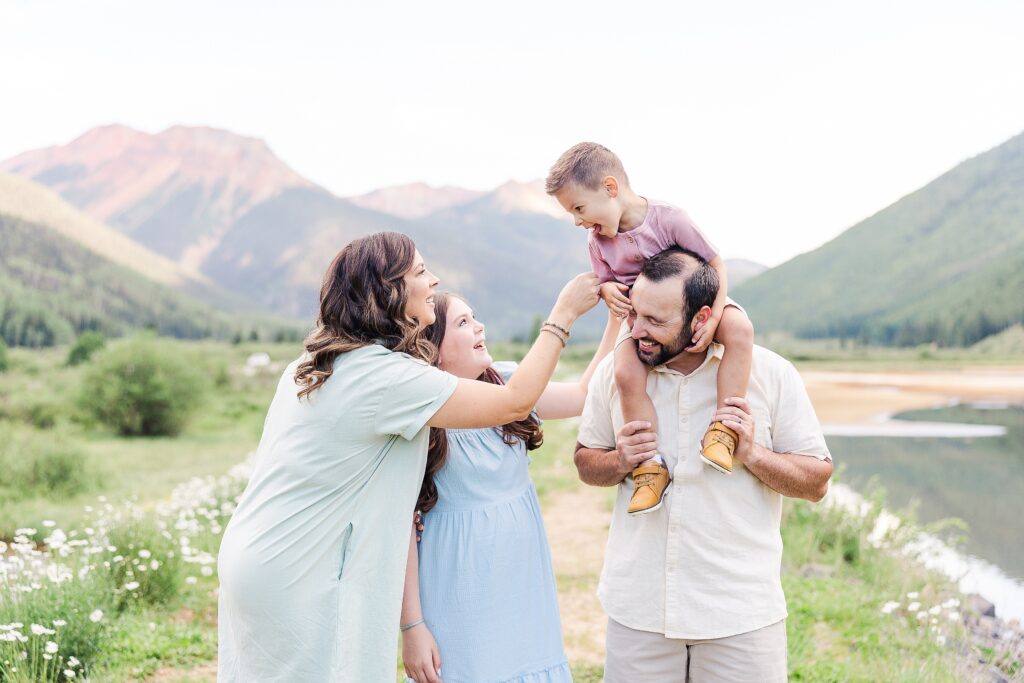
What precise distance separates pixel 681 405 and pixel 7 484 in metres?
13.2

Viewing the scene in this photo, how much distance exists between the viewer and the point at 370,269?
7.30 ft

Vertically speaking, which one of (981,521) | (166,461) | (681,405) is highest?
(681,405)

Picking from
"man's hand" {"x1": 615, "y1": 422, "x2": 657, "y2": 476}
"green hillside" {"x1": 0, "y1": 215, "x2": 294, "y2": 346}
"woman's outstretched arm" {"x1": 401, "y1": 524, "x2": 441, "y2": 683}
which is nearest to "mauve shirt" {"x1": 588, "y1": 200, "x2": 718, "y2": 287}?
"man's hand" {"x1": 615, "y1": 422, "x2": 657, "y2": 476}

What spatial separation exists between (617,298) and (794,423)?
2.31 ft

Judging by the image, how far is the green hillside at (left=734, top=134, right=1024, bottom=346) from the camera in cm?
7694

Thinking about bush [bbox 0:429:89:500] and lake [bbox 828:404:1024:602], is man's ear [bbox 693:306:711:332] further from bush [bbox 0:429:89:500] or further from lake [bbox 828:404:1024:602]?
bush [bbox 0:429:89:500]

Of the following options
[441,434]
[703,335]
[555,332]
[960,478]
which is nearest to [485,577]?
[441,434]

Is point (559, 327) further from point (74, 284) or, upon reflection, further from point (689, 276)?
point (74, 284)

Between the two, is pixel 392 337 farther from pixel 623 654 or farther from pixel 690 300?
pixel 623 654

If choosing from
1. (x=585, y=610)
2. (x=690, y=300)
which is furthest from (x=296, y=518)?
(x=585, y=610)

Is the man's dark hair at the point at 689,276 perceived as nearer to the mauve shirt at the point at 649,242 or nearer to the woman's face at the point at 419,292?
the mauve shirt at the point at 649,242

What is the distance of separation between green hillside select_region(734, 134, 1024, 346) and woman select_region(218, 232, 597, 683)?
73.1 meters

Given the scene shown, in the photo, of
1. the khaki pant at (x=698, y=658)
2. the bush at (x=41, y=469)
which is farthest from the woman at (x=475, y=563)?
the bush at (x=41, y=469)

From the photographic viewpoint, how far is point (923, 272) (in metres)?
112
